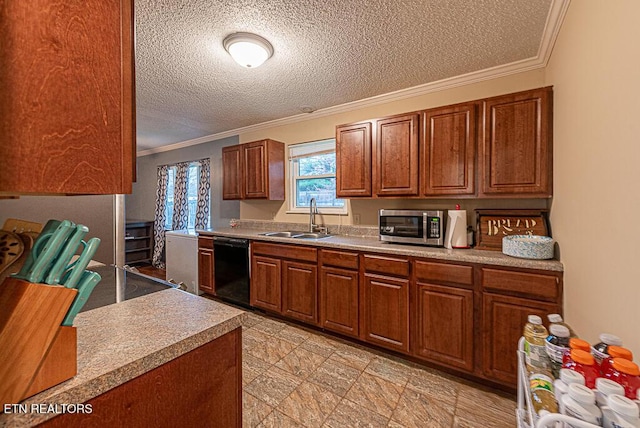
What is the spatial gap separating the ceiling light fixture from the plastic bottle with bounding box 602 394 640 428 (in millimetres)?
2535

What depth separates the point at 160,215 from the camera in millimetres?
5668

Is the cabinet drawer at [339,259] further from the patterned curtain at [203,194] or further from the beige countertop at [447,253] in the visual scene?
the patterned curtain at [203,194]

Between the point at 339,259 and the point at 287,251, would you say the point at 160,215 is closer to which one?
the point at 287,251

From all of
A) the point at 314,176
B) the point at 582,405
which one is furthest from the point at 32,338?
the point at 314,176

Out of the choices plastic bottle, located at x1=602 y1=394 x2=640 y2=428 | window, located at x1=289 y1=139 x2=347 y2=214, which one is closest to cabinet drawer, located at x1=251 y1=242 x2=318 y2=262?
window, located at x1=289 y1=139 x2=347 y2=214

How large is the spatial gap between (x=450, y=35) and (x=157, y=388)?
2.58m

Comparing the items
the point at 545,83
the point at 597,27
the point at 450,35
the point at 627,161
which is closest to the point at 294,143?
the point at 450,35

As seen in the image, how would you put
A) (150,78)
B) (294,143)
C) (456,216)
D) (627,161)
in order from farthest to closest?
(294,143), (150,78), (456,216), (627,161)

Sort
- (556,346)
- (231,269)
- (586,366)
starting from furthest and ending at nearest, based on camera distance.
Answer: (231,269) < (556,346) < (586,366)

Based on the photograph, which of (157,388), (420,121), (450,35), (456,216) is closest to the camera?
(157,388)

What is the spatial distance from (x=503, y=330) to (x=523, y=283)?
14.4 inches

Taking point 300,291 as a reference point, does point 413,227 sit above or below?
above

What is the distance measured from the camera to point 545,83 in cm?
226

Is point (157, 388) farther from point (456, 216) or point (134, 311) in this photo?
point (456, 216)
